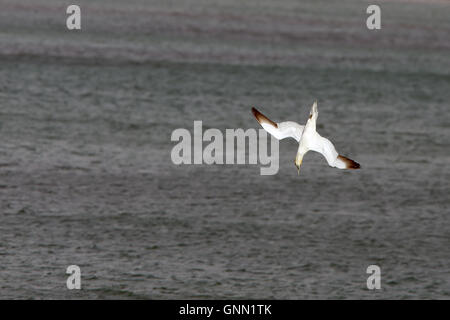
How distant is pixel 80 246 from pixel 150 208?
397 centimetres

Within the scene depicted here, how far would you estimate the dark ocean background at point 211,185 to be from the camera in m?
22.2

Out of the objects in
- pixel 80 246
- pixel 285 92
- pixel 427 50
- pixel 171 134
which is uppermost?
pixel 427 50

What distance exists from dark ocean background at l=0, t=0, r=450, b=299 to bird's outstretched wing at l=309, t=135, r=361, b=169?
583 cm

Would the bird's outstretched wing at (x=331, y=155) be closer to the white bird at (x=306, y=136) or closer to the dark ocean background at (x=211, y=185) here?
the white bird at (x=306, y=136)

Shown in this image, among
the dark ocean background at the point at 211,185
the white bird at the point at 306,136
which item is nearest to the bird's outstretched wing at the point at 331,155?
the white bird at the point at 306,136

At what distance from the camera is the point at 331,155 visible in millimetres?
15633

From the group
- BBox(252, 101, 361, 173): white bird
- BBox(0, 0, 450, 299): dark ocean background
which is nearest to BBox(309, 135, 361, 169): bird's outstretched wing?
BBox(252, 101, 361, 173): white bird

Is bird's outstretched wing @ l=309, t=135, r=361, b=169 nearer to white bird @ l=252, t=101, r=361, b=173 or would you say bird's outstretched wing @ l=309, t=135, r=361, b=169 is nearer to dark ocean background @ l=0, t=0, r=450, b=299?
white bird @ l=252, t=101, r=361, b=173

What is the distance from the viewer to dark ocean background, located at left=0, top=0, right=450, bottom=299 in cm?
2225

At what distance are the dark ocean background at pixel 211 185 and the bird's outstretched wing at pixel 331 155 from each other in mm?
5832
